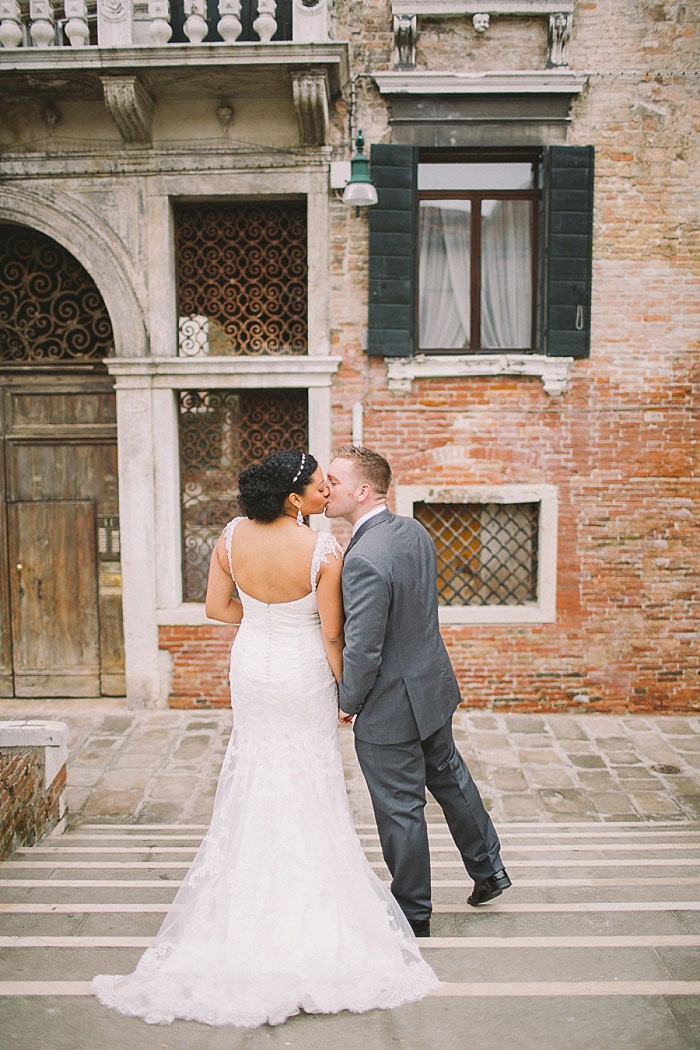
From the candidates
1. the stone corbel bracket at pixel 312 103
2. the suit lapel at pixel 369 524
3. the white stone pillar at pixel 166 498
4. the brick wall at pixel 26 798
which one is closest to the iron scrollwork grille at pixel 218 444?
the white stone pillar at pixel 166 498

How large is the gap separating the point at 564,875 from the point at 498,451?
403cm

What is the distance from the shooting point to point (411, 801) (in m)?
3.44

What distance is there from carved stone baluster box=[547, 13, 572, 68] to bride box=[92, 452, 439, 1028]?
5321 millimetres

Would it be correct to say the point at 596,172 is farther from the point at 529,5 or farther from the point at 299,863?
the point at 299,863

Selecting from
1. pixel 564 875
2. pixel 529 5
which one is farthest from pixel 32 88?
pixel 564 875

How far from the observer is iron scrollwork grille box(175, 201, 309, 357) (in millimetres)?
7453

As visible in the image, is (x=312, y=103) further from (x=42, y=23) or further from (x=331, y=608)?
(x=331, y=608)

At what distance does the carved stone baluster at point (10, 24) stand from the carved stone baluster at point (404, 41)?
9.67 feet

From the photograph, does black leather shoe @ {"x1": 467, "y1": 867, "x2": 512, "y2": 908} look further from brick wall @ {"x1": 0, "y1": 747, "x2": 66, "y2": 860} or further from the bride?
brick wall @ {"x1": 0, "y1": 747, "x2": 66, "y2": 860}

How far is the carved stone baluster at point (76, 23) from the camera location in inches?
257

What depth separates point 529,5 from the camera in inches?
272

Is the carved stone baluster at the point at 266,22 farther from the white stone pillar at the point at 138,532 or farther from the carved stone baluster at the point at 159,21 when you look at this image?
the white stone pillar at the point at 138,532

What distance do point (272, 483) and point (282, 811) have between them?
127cm

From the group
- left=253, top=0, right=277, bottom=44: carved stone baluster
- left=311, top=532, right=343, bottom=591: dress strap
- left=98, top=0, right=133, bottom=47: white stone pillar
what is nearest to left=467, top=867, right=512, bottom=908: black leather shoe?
left=311, top=532, right=343, bottom=591: dress strap
